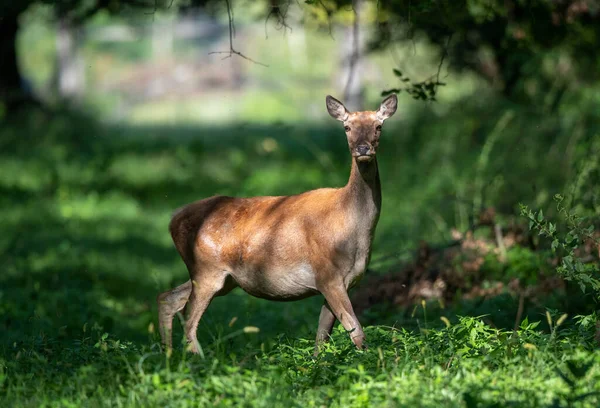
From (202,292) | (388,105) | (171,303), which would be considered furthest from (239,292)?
(388,105)

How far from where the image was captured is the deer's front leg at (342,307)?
7121 mm

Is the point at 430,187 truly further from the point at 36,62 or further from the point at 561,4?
the point at 36,62

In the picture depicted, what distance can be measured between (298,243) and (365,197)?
0.59m

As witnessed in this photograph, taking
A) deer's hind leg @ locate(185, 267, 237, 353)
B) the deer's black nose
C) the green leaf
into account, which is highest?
the deer's black nose

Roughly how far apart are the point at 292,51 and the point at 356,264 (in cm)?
3443

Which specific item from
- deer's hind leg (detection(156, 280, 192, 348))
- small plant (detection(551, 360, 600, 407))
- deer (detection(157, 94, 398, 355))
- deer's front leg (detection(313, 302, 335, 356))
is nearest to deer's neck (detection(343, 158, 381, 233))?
deer (detection(157, 94, 398, 355))

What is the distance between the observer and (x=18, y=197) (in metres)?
17.8

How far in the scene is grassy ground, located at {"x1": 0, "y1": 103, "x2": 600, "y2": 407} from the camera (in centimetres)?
586

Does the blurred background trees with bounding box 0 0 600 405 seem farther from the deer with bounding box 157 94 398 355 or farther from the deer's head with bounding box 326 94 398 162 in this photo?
the deer's head with bounding box 326 94 398 162

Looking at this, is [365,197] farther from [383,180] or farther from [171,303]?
[383,180]

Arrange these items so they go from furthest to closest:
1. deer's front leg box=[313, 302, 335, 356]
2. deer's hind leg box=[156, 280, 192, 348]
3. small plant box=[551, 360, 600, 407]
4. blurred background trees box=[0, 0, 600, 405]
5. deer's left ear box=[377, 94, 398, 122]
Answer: blurred background trees box=[0, 0, 600, 405] < deer's hind leg box=[156, 280, 192, 348] < deer's left ear box=[377, 94, 398, 122] < deer's front leg box=[313, 302, 335, 356] < small plant box=[551, 360, 600, 407]

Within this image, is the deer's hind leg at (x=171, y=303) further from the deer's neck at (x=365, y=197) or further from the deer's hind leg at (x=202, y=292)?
the deer's neck at (x=365, y=197)

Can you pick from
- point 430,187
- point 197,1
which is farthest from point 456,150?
point 197,1

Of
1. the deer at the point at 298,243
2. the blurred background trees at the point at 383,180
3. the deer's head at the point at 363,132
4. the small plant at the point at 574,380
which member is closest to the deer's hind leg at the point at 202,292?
the deer at the point at 298,243
